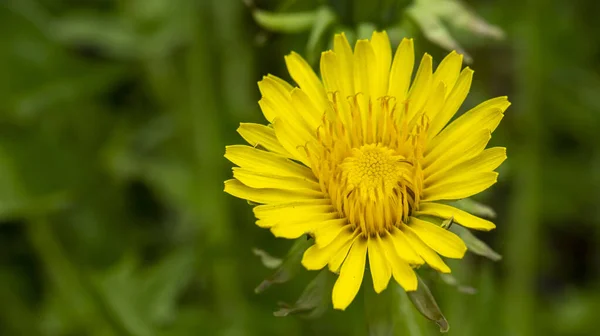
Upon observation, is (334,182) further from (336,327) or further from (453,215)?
(336,327)

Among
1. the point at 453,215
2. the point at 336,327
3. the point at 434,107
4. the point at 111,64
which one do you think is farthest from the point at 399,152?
the point at 111,64

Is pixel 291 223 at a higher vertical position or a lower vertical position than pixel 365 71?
lower

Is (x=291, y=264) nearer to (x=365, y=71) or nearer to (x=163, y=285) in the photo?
(x=365, y=71)

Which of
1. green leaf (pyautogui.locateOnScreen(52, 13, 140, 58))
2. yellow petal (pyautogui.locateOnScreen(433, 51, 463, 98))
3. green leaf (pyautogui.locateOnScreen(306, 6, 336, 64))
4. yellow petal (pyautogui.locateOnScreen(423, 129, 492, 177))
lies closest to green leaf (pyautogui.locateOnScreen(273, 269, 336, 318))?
yellow petal (pyautogui.locateOnScreen(423, 129, 492, 177))

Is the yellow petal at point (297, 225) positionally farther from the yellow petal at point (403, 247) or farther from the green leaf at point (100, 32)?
the green leaf at point (100, 32)

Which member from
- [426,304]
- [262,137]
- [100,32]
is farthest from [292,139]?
[100,32]

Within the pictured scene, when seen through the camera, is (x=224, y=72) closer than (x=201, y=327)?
No
